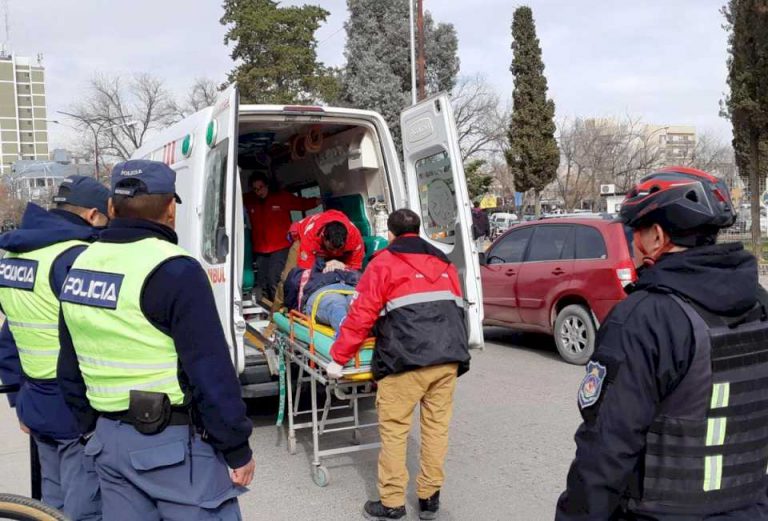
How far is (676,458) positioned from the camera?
6.11 ft

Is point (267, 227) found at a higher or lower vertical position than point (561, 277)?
higher

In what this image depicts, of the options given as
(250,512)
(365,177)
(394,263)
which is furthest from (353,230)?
(250,512)

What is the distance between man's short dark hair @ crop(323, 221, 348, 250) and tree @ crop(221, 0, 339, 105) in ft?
89.9

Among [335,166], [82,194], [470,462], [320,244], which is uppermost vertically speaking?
[335,166]

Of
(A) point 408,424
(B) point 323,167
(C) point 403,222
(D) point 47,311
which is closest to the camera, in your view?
(D) point 47,311

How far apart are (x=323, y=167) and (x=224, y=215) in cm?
286

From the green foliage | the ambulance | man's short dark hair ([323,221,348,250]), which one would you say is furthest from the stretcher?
the green foliage

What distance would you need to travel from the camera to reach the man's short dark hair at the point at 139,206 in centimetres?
250

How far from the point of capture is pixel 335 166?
25.3 feet

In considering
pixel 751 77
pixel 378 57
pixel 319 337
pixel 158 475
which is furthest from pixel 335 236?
pixel 378 57

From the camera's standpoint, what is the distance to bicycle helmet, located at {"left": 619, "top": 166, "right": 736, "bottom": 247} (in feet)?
6.36

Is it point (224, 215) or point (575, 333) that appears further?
point (575, 333)

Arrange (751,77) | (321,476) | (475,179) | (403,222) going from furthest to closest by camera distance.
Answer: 1. (475,179)
2. (751,77)
3. (321,476)
4. (403,222)

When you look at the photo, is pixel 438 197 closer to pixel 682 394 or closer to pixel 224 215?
pixel 224 215
